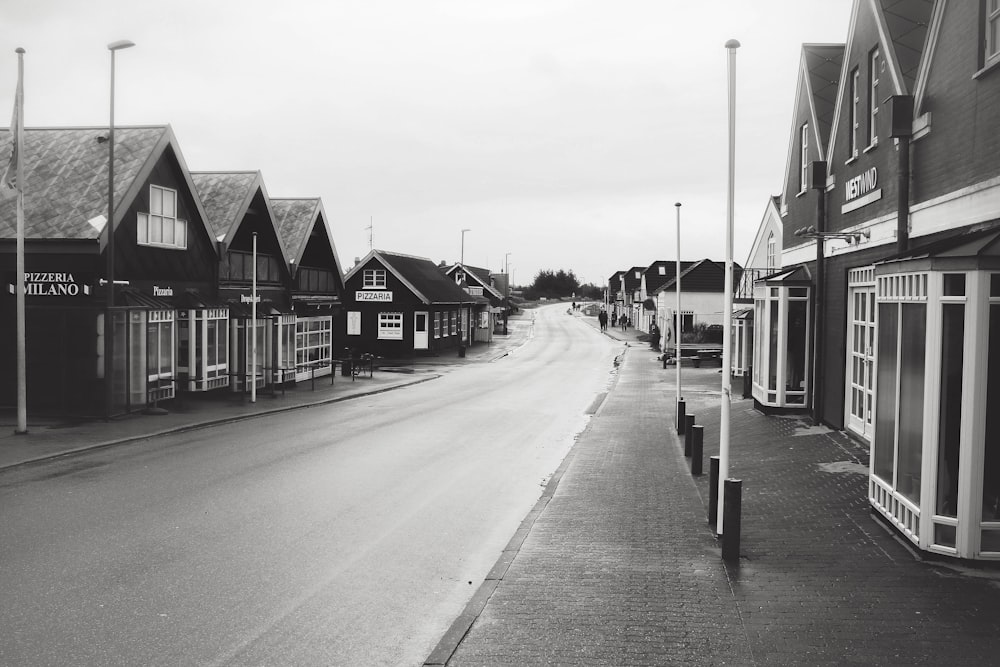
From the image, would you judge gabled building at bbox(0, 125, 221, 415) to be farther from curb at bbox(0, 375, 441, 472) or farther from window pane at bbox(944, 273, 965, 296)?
window pane at bbox(944, 273, 965, 296)

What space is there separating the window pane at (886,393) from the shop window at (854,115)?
6955 millimetres

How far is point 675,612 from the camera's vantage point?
6633mm

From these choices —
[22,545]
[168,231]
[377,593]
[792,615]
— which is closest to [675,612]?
[792,615]

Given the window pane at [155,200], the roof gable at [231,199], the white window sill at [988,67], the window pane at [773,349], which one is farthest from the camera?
the roof gable at [231,199]

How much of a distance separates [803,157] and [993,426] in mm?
13469

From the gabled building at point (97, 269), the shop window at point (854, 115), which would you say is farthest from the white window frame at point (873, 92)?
the gabled building at point (97, 269)

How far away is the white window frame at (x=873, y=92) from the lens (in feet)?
46.4

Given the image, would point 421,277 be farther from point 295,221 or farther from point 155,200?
point 155,200

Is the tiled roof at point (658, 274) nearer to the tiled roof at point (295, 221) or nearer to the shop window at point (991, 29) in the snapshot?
the tiled roof at point (295, 221)

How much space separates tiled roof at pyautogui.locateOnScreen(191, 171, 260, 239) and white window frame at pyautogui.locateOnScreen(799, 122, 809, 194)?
15363mm

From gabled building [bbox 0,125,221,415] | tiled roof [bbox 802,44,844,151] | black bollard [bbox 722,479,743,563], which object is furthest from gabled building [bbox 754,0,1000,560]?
gabled building [bbox 0,125,221,415]

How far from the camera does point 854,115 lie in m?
15.4

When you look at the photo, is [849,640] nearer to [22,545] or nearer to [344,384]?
[22,545]

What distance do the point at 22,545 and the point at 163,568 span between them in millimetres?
1866
